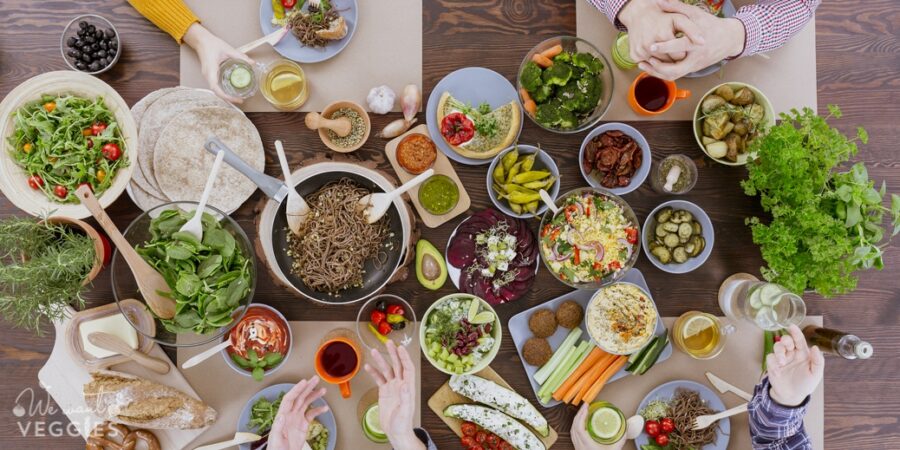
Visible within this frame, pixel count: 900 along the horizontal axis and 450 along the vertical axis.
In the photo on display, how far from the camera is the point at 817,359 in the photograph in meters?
2.20

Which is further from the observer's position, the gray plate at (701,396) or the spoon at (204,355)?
the gray plate at (701,396)

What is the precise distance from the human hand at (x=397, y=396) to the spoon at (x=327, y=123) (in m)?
0.97

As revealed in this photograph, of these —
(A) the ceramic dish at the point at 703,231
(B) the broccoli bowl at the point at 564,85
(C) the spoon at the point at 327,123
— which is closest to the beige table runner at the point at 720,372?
(A) the ceramic dish at the point at 703,231

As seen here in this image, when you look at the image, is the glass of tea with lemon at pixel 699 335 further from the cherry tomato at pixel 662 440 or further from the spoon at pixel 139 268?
the spoon at pixel 139 268

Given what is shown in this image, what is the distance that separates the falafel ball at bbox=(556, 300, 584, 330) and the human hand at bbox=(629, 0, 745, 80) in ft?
3.53

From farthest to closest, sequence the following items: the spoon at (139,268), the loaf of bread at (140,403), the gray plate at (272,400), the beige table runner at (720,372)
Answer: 1. the beige table runner at (720,372)
2. the gray plate at (272,400)
3. the loaf of bread at (140,403)
4. the spoon at (139,268)

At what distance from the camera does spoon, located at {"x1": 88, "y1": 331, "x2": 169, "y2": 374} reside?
234 centimetres

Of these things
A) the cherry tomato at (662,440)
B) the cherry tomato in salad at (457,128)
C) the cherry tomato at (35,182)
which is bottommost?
the cherry tomato at (662,440)

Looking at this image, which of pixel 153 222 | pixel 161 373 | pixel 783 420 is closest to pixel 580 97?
pixel 783 420

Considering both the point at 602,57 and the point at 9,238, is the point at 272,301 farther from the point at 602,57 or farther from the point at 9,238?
the point at 602,57

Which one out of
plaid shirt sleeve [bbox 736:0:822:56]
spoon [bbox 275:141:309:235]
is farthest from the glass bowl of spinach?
plaid shirt sleeve [bbox 736:0:822:56]

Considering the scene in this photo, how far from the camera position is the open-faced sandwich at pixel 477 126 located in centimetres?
248

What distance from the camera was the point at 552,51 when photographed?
8.19ft

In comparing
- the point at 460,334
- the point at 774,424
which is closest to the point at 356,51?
the point at 460,334
